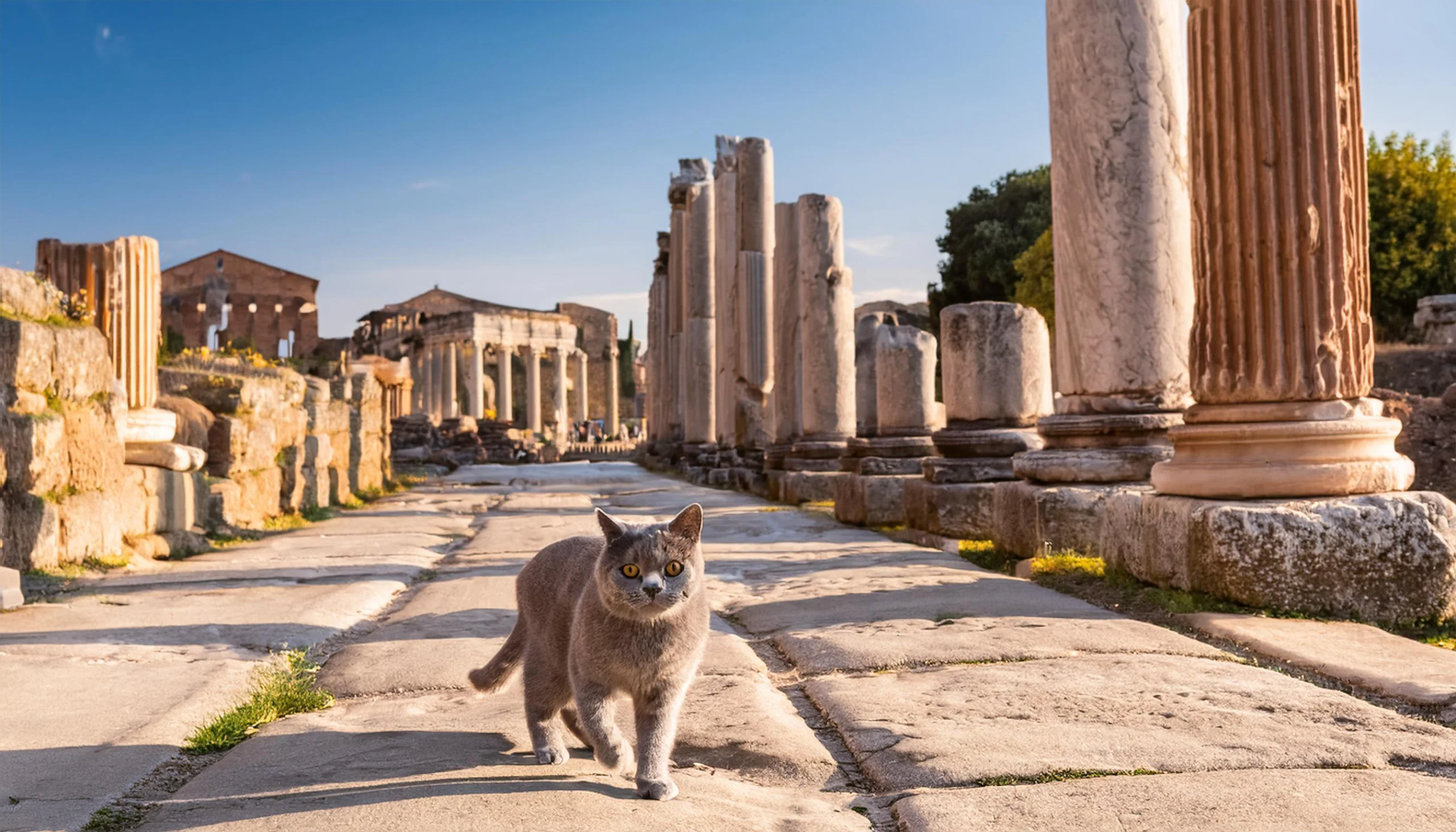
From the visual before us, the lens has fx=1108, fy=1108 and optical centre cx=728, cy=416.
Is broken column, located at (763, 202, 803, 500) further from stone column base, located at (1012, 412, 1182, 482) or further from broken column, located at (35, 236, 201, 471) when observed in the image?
broken column, located at (35, 236, 201, 471)

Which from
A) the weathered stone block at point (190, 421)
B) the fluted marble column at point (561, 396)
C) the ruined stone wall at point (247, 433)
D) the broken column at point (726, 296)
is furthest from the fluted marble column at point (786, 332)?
the fluted marble column at point (561, 396)

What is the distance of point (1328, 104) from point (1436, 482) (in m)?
4.53

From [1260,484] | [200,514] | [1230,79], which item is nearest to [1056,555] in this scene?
[1260,484]

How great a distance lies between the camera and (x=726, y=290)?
18.7 meters

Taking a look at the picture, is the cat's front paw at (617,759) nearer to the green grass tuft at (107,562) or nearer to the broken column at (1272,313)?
the broken column at (1272,313)

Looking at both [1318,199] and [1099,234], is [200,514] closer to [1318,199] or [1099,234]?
[1099,234]

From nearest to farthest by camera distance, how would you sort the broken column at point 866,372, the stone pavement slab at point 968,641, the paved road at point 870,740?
the paved road at point 870,740 < the stone pavement slab at point 968,641 < the broken column at point 866,372

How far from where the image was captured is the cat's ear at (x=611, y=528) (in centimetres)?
246

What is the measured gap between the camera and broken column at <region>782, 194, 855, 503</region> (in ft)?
43.3

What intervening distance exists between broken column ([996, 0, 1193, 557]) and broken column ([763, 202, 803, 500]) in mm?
6991

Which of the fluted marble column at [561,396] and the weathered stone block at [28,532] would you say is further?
the fluted marble column at [561,396]

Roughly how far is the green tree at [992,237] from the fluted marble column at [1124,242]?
2754cm

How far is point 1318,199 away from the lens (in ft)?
15.9

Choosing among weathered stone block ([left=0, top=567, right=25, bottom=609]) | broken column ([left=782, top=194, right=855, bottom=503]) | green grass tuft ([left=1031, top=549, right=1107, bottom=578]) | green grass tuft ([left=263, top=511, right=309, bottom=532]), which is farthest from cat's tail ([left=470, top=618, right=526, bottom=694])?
broken column ([left=782, top=194, right=855, bottom=503])
